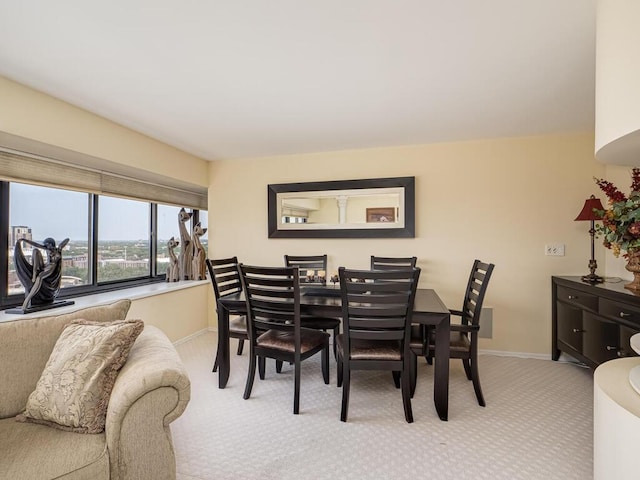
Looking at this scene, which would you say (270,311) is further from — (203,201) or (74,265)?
(203,201)

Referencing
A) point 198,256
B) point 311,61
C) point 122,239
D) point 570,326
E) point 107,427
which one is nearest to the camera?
point 107,427

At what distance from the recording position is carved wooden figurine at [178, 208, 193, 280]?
414 centimetres

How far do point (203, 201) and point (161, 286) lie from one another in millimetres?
1473

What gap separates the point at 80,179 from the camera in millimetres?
2953

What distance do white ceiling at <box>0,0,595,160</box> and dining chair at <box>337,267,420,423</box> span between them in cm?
129

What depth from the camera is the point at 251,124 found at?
2.97 metres

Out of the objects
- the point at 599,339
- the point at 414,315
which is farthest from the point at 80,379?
the point at 599,339

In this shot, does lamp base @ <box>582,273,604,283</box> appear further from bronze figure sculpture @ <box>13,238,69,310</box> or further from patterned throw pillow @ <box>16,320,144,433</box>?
bronze figure sculpture @ <box>13,238,69,310</box>

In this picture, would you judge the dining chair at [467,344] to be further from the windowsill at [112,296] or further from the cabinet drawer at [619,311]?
the windowsill at [112,296]

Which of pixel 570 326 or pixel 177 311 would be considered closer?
pixel 570 326

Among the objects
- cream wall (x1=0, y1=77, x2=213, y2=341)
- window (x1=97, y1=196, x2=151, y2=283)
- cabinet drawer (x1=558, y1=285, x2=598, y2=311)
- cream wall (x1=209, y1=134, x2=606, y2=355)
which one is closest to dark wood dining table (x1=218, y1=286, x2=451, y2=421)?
cream wall (x1=209, y1=134, x2=606, y2=355)

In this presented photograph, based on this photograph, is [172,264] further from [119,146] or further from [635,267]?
[635,267]

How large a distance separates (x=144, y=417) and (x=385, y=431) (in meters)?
1.45

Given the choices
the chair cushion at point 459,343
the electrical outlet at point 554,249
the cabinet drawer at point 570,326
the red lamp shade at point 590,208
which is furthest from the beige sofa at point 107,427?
the electrical outlet at point 554,249
